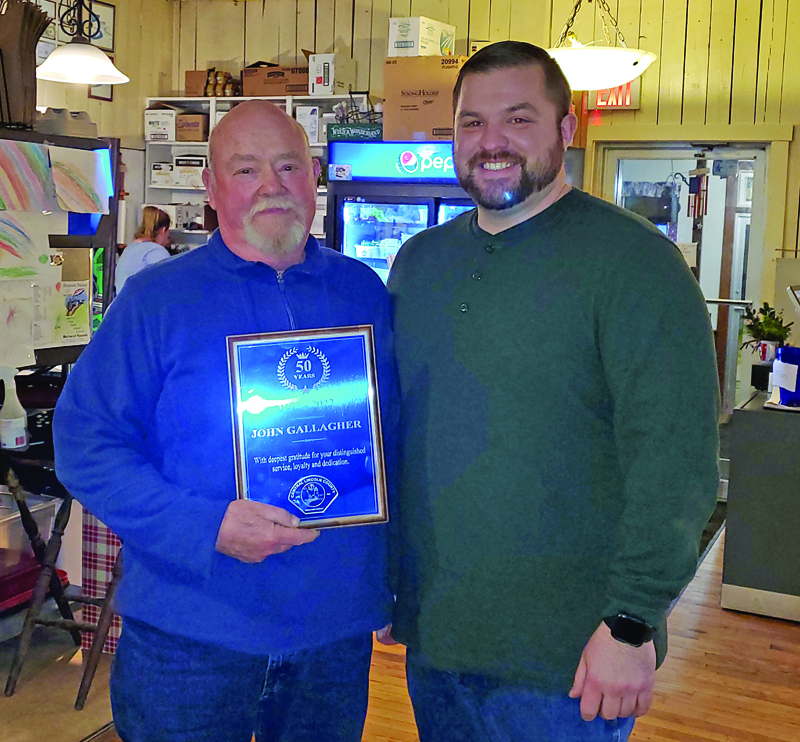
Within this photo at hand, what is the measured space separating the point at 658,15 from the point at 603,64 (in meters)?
2.51

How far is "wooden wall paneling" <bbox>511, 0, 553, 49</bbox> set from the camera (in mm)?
7156

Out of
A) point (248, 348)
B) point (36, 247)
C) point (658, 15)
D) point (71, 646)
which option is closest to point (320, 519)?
point (248, 348)

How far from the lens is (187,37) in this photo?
8.57 metres

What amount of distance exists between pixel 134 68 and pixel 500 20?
326 centimetres

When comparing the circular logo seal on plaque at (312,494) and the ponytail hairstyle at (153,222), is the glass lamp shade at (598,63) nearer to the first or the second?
the ponytail hairstyle at (153,222)

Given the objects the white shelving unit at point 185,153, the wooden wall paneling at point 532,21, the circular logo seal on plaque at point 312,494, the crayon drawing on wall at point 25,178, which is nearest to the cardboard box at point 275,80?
the white shelving unit at point 185,153

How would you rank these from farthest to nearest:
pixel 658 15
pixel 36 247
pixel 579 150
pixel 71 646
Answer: pixel 658 15 < pixel 579 150 < pixel 71 646 < pixel 36 247

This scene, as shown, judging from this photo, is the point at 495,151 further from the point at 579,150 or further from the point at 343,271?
the point at 579,150

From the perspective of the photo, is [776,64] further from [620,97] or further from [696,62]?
[620,97]

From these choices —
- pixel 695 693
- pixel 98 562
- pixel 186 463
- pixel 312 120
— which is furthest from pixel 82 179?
pixel 312 120

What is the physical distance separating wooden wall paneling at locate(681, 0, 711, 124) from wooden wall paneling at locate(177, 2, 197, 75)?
441cm

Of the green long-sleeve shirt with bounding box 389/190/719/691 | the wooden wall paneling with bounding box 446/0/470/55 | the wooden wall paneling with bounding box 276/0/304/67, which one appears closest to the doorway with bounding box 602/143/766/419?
the wooden wall paneling with bounding box 446/0/470/55

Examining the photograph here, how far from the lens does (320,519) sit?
4.91 feet

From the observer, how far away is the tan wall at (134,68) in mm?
7828
